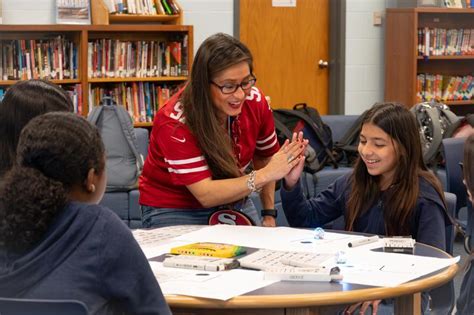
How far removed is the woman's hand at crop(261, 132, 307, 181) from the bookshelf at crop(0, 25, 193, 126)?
3519mm

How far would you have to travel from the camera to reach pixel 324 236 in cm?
290

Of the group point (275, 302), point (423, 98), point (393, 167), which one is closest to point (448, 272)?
point (275, 302)

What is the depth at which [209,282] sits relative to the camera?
2279mm

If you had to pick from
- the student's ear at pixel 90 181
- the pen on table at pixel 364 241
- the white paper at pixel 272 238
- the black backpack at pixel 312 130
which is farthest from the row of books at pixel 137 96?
the student's ear at pixel 90 181

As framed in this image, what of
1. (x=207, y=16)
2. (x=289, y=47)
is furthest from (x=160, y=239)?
(x=289, y=47)

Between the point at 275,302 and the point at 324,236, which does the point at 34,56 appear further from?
the point at 275,302

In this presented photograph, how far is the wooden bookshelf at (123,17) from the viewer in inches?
253

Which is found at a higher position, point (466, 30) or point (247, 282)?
point (466, 30)

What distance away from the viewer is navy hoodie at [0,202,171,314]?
1.83m

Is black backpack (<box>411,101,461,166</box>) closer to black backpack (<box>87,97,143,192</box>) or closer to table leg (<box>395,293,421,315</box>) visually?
black backpack (<box>87,97,143,192</box>)

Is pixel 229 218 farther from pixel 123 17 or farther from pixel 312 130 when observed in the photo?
pixel 123 17

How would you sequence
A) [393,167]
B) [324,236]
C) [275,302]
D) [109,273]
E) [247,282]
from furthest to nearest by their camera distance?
[393,167] < [324,236] < [247,282] < [275,302] < [109,273]

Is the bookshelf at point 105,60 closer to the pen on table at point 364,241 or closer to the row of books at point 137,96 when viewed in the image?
the row of books at point 137,96

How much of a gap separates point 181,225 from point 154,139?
0.34 m
